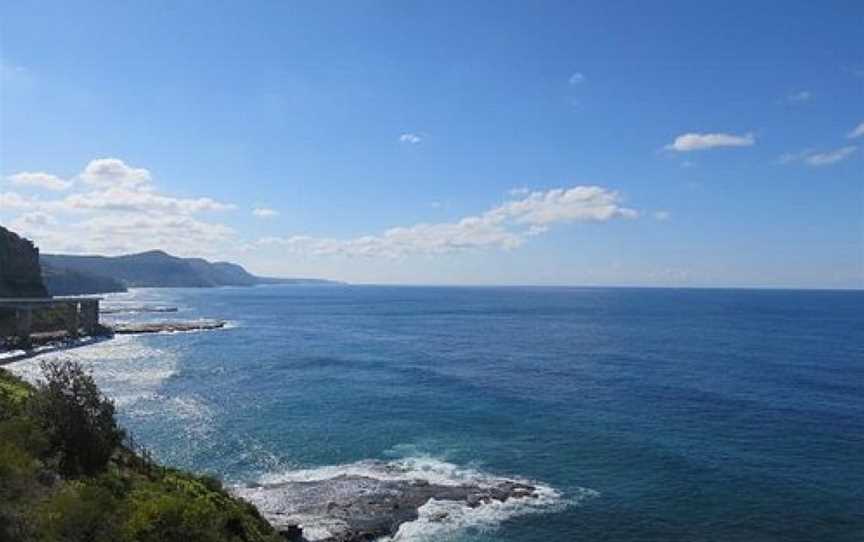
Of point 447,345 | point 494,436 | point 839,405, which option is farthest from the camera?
point 447,345

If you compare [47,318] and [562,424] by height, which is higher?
[47,318]

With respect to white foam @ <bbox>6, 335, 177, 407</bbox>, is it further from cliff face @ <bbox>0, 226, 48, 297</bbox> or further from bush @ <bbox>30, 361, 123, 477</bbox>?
bush @ <bbox>30, 361, 123, 477</bbox>

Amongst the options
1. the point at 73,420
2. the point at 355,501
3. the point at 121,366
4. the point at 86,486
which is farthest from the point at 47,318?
the point at 86,486

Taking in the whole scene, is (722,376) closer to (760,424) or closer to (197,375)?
(760,424)

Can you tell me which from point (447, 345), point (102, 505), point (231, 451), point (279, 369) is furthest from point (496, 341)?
point (102, 505)

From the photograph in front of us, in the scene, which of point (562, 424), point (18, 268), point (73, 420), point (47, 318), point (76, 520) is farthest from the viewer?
point (18, 268)

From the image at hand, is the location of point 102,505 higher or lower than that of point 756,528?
higher

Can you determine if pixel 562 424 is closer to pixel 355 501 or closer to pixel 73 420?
pixel 355 501

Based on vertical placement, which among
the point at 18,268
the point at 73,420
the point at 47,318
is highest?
the point at 18,268
